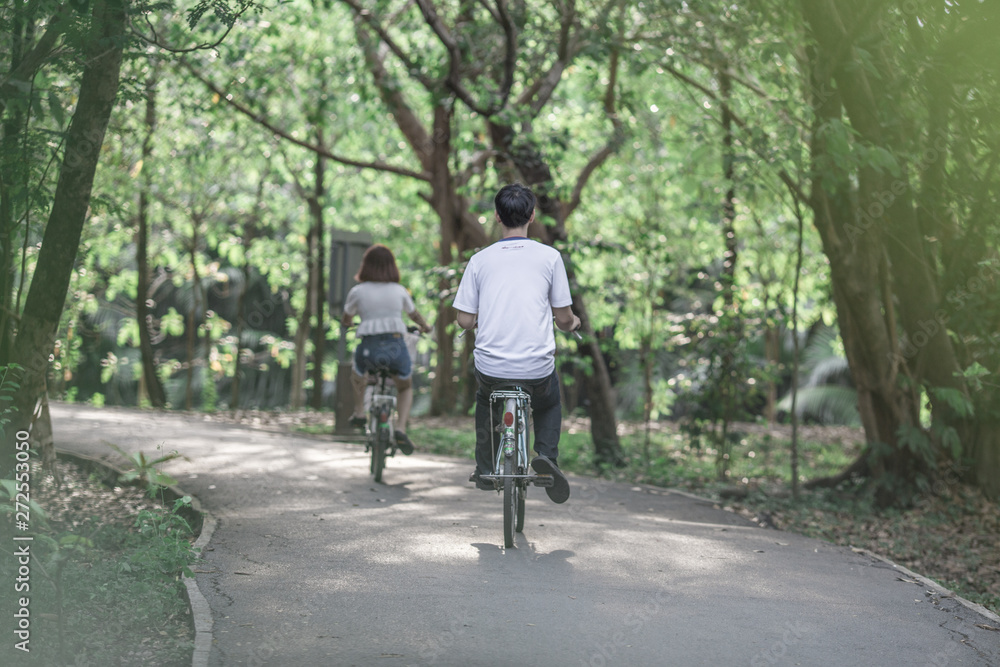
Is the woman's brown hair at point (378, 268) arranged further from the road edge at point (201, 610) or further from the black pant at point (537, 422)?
the black pant at point (537, 422)

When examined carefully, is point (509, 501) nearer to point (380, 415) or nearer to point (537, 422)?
point (537, 422)

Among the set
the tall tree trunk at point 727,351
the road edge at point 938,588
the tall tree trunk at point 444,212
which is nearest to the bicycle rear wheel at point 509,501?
the road edge at point 938,588

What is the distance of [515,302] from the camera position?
629 centimetres

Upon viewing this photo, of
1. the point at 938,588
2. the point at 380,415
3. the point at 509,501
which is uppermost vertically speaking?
the point at 380,415

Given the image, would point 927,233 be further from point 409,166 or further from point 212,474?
point 409,166

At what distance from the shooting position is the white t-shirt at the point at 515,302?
20.7ft

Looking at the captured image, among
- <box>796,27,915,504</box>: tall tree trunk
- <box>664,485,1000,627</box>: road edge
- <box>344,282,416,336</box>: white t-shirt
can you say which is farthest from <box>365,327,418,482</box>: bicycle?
<box>796,27,915,504</box>: tall tree trunk

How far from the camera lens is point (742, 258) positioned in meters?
21.6

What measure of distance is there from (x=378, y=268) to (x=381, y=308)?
15.7 inches

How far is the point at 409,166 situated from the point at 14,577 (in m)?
18.6

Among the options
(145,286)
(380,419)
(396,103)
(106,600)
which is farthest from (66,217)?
(145,286)

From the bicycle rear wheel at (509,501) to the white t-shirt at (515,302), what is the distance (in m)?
0.57

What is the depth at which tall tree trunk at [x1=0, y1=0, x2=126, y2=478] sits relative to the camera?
6.72m

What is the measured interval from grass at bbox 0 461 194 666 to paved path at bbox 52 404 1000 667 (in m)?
0.23
